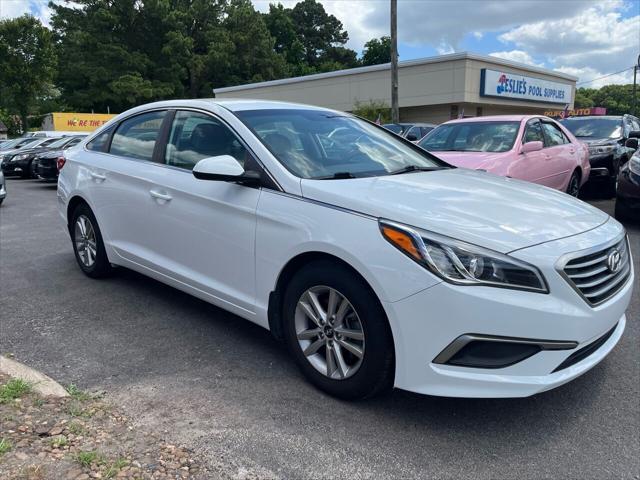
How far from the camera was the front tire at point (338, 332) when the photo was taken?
2.71 metres

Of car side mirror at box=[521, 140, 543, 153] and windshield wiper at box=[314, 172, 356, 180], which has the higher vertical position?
windshield wiper at box=[314, 172, 356, 180]

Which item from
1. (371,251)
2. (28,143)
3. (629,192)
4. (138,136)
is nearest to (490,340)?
(371,251)

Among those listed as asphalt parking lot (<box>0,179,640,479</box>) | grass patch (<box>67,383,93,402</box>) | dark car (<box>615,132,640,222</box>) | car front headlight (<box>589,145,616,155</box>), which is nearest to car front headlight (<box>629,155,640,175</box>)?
dark car (<box>615,132,640,222</box>)

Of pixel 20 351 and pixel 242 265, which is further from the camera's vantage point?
pixel 20 351

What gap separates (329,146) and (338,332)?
4.61ft

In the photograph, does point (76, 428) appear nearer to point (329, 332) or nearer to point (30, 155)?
point (329, 332)

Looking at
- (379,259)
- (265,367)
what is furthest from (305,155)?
(265,367)

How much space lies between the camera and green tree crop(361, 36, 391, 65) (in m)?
66.1

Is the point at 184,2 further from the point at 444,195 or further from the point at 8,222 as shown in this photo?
the point at 444,195

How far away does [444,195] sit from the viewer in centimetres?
303

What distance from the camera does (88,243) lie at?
16.6 feet

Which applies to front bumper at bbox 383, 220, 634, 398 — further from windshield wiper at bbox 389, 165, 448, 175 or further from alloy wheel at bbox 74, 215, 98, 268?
alloy wheel at bbox 74, 215, 98, 268

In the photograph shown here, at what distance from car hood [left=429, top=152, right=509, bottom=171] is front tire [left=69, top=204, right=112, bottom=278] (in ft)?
12.6

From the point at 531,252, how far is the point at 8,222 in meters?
8.91
